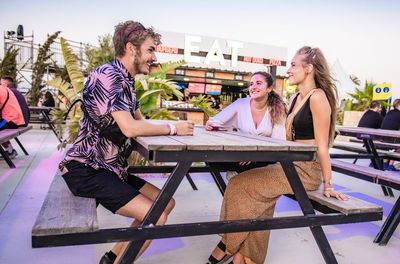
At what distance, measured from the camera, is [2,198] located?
156 inches

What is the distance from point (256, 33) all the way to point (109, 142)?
2308 cm

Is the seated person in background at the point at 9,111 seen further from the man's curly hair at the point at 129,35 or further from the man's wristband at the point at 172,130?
the man's wristband at the point at 172,130

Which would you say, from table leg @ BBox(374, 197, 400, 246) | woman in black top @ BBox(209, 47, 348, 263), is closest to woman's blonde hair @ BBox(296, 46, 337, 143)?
woman in black top @ BBox(209, 47, 348, 263)

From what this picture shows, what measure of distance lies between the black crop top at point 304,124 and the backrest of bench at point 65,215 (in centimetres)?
149

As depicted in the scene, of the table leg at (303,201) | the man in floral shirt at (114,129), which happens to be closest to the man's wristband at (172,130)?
the man in floral shirt at (114,129)

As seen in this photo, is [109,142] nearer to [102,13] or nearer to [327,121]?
[327,121]

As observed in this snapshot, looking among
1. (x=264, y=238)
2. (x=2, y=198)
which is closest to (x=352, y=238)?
(x=264, y=238)

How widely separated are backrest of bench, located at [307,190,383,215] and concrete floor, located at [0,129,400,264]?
0.70 m

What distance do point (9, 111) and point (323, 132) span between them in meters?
5.54

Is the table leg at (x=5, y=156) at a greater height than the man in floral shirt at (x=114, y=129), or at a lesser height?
lesser

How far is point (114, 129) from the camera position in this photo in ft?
6.72

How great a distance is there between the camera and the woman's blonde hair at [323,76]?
2.49 m

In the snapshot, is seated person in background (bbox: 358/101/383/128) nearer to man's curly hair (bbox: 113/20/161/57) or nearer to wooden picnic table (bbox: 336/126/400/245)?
wooden picnic table (bbox: 336/126/400/245)

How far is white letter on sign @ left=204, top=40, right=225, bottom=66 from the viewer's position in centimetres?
1734
